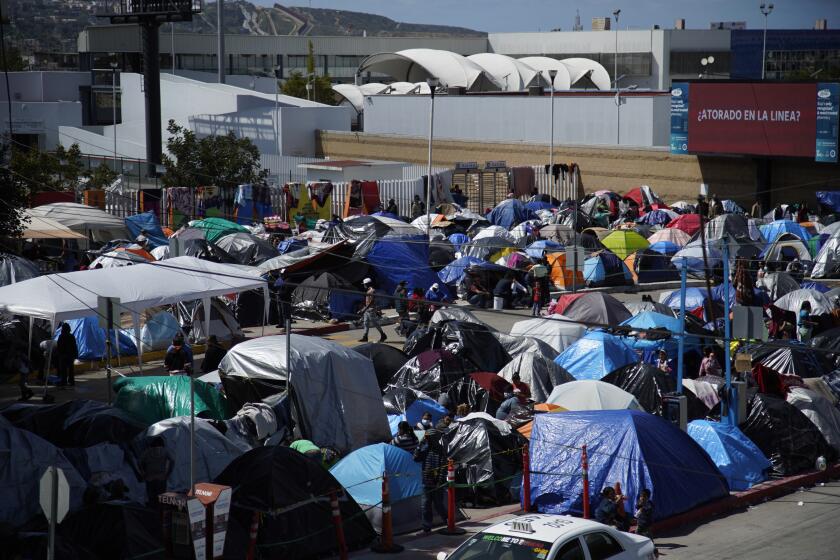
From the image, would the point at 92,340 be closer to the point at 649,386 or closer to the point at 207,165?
the point at 649,386

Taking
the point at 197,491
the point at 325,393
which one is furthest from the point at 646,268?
the point at 197,491

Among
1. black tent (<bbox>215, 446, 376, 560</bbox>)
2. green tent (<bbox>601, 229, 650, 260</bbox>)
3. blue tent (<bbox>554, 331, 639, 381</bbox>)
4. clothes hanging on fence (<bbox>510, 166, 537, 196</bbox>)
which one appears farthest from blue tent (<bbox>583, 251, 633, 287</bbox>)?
clothes hanging on fence (<bbox>510, 166, 537, 196</bbox>)

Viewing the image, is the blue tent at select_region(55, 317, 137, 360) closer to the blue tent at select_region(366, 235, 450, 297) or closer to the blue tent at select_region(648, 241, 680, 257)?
the blue tent at select_region(366, 235, 450, 297)

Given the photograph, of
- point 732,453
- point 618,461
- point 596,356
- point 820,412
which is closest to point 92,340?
point 596,356

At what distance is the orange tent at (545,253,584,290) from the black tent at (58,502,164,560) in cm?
1968

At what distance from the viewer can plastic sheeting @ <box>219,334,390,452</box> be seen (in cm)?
1555

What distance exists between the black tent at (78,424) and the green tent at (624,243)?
68.5ft

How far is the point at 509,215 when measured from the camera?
1604 inches

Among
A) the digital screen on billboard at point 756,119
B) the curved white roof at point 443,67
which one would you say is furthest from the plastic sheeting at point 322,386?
the curved white roof at point 443,67

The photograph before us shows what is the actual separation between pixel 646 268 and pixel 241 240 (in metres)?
11.2

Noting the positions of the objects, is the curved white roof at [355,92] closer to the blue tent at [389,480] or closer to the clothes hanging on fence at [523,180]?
the clothes hanging on fence at [523,180]

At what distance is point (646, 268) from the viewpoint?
32.2 meters

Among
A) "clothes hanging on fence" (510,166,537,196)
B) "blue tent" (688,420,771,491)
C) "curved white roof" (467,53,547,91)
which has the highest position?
"curved white roof" (467,53,547,91)

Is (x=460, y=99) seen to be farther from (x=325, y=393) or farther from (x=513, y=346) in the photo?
(x=325, y=393)
